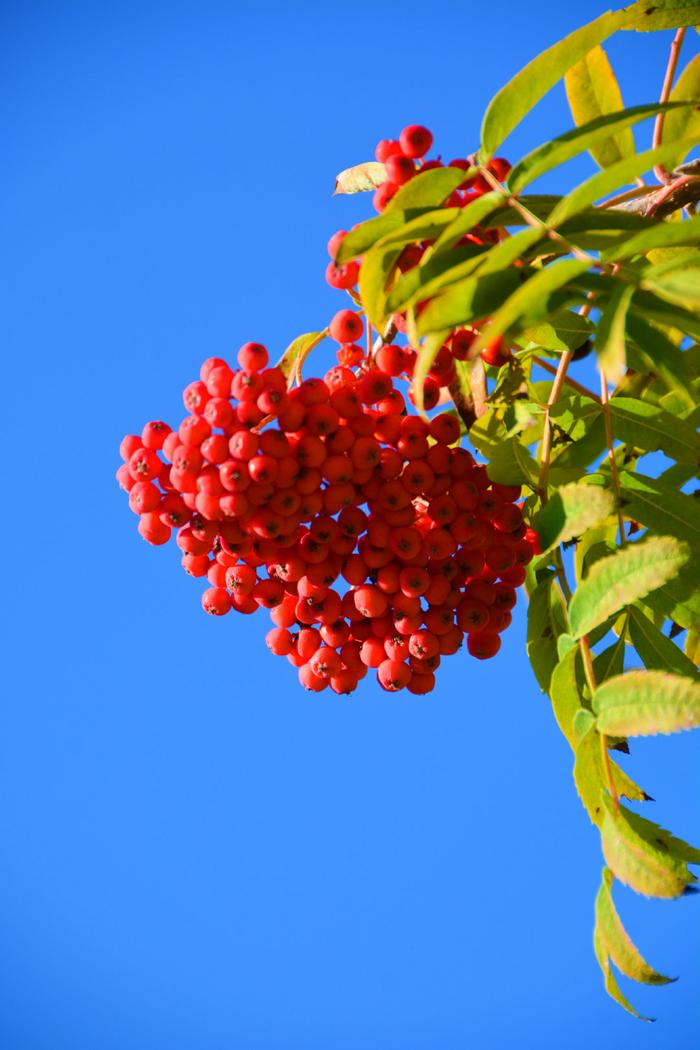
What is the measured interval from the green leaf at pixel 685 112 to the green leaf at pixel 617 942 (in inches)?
67.1

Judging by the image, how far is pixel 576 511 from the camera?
2162mm

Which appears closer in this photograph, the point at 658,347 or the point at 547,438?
the point at 658,347

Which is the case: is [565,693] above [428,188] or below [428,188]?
below

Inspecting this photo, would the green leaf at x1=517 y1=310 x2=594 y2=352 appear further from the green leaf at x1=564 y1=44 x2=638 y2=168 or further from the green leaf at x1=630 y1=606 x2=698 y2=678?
the green leaf at x1=630 y1=606 x2=698 y2=678

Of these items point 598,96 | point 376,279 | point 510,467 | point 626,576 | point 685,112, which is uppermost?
point 598,96

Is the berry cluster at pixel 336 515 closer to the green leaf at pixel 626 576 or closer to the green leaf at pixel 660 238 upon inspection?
the green leaf at pixel 626 576

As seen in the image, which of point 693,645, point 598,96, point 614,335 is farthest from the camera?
point 693,645

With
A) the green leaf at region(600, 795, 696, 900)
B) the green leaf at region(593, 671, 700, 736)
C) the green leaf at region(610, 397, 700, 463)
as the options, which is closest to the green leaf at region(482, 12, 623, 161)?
the green leaf at region(610, 397, 700, 463)

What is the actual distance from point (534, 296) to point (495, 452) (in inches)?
28.7

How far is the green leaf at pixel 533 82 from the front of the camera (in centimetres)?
224

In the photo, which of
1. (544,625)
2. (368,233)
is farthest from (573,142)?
(544,625)

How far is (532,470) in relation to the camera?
253 cm

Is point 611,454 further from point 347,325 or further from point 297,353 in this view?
point 297,353

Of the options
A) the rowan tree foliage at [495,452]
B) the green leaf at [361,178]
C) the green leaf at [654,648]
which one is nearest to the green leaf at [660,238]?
the rowan tree foliage at [495,452]
